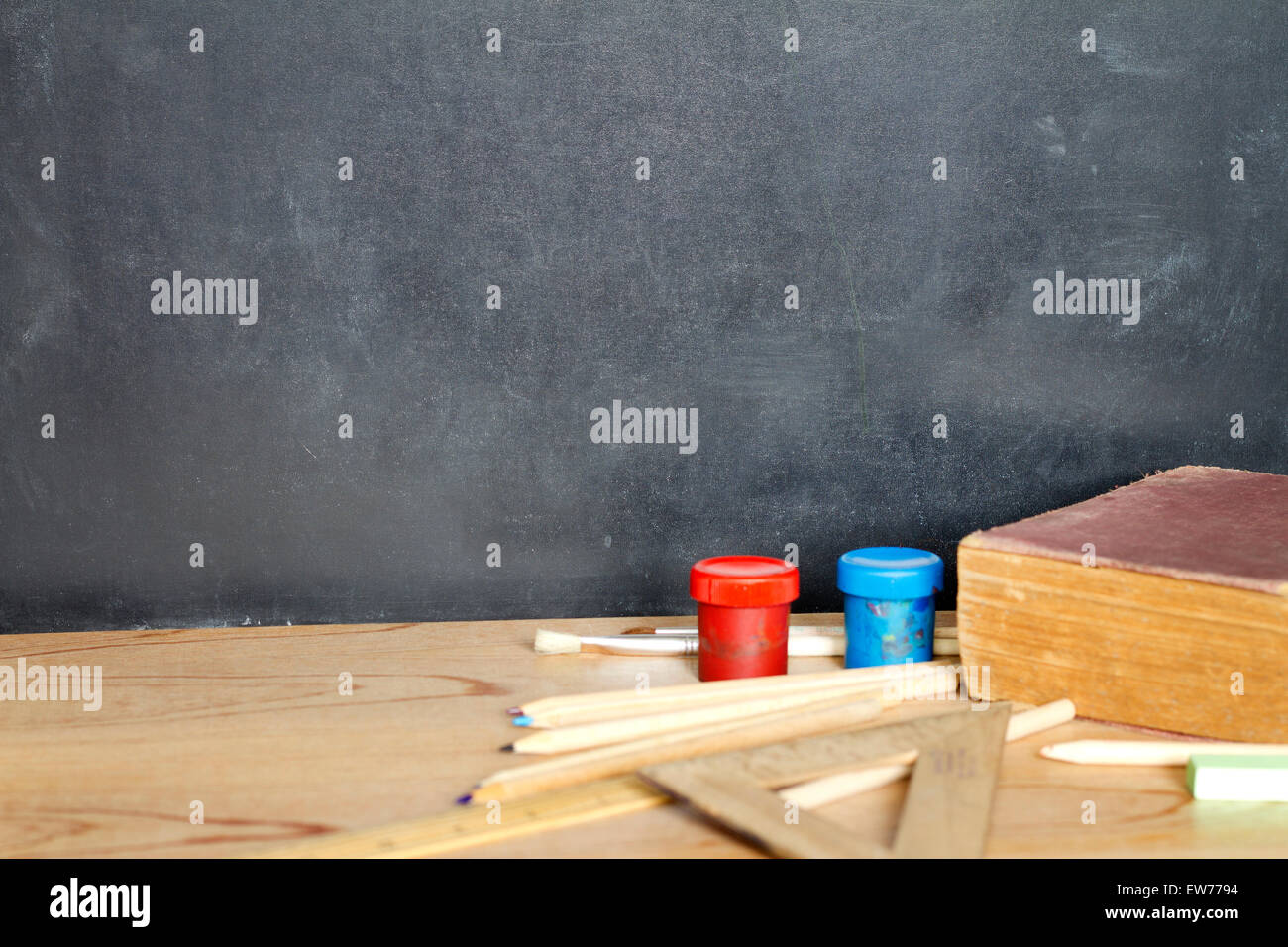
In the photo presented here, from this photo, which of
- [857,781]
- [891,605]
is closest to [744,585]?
[891,605]

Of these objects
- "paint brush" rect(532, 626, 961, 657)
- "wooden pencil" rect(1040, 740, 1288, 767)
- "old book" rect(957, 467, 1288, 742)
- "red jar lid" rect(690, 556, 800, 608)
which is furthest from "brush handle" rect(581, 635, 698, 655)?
"wooden pencil" rect(1040, 740, 1288, 767)

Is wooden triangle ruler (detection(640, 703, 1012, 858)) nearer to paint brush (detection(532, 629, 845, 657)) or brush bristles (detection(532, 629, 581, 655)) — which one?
paint brush (detection(532, 629, 845, 657))

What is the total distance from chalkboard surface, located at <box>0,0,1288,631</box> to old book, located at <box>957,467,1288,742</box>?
29 cm

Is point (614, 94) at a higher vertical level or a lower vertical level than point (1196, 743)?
higher

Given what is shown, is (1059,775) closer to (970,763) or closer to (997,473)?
(970,763)

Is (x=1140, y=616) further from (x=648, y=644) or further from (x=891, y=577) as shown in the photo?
(x=648, y=644)

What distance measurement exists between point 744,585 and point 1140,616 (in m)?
0.30

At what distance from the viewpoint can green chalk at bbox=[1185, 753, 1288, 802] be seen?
26.8 inches

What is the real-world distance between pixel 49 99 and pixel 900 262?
0.87 m

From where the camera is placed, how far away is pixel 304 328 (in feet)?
3.67

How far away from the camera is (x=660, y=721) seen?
77 centimetres

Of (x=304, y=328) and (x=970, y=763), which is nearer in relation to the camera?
(x=970, y=763)

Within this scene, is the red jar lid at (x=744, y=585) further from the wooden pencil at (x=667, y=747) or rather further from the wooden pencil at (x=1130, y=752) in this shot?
the wooden pencil at (x=1130, y=752)
